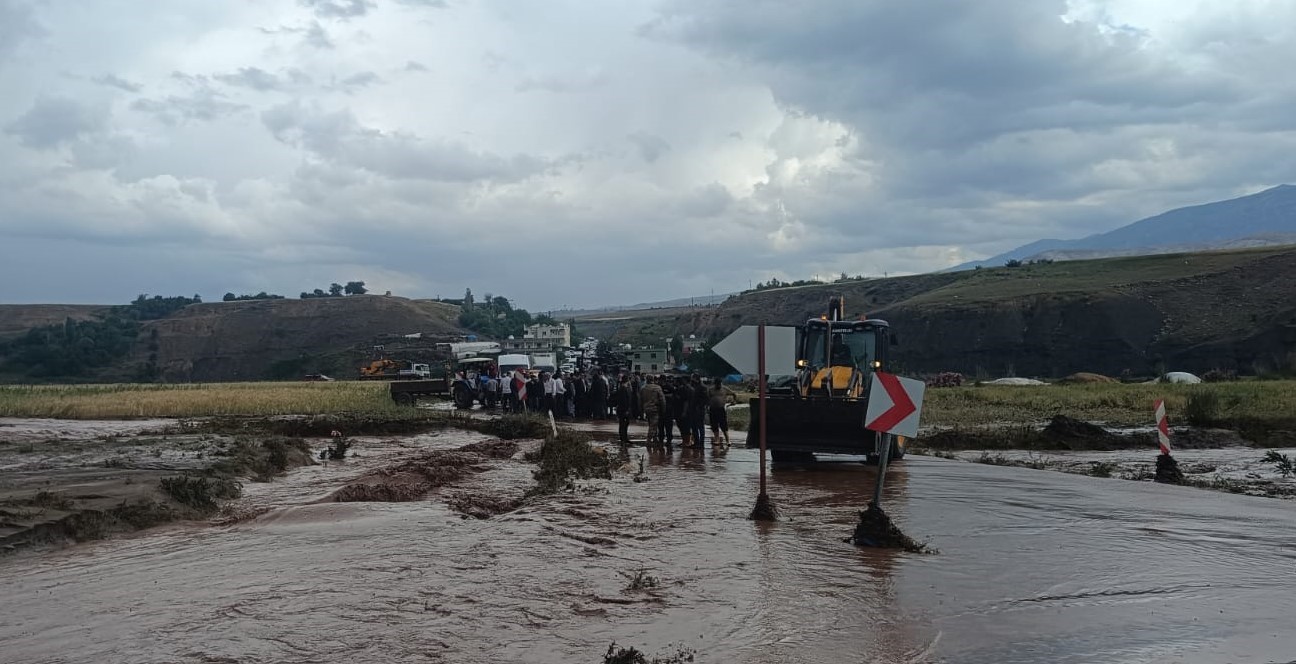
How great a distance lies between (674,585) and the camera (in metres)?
8.05

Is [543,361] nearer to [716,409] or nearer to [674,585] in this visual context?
[716,409]

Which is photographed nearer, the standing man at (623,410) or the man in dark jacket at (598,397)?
the standing man at (623,410)

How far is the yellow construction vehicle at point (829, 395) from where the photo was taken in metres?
16.1

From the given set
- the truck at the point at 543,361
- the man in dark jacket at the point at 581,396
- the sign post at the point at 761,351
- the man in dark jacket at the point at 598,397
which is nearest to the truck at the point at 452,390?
the man in dark jacket at the point at 581,396

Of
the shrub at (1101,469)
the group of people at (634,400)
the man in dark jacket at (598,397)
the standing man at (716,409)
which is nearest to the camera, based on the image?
the shrub at (1101,469)

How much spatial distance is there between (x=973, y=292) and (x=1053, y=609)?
94.8m

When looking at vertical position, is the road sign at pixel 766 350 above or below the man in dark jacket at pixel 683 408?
above

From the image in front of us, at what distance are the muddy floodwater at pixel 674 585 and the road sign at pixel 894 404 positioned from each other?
126cm

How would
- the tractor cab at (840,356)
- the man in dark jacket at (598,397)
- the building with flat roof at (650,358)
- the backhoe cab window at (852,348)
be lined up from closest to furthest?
1. the tractor cab at (840,356)
2. the backhoe cab window at (852,348)
3. the man in dark jacket at (598,397)
4. the building with flat roof at (650,358)

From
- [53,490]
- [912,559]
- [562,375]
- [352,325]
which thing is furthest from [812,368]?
[352,325]

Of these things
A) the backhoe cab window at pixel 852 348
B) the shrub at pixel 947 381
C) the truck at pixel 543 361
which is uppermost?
the backhoe cab window at pixel 852 348

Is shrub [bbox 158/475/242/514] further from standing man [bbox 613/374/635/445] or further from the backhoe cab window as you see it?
the backhoe cab window

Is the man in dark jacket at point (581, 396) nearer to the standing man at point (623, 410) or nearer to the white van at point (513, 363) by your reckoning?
the standing man at point (623, 410)

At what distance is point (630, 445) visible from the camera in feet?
72.6
